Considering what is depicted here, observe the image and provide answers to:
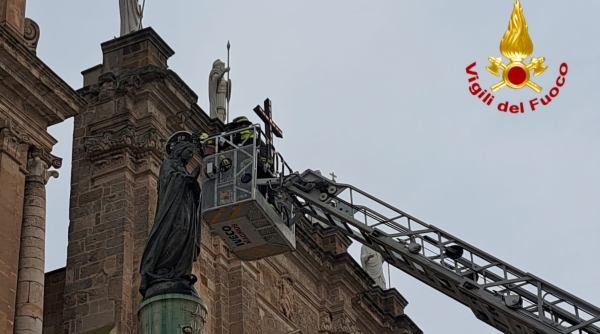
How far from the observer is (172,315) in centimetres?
1262

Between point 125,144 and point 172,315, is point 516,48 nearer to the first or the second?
point 125,144

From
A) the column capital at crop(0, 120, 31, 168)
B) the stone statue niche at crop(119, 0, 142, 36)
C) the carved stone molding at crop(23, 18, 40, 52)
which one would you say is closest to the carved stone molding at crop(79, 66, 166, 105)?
the stone statue niche at crop(119, 0, 142, 36)

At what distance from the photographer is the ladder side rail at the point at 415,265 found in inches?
743

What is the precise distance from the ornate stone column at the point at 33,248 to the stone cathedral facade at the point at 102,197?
0.8 inches

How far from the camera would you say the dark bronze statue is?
12.9 meters

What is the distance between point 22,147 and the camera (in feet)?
65.5

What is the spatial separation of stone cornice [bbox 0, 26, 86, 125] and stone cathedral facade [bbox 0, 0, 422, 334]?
2cm

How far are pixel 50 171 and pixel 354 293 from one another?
10858 mm

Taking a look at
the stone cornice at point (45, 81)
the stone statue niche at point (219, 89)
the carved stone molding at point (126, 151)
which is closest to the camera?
the stone cornice at point (45, 81)

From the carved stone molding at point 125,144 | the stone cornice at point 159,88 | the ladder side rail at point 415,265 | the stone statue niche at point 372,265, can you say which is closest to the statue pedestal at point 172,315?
the ladder side rail at point 415,265

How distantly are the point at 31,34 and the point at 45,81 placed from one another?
3.24 ft

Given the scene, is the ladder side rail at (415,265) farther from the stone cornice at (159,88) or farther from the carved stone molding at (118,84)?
the carved stone molding at (118,84)

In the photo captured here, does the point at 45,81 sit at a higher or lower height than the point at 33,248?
higher

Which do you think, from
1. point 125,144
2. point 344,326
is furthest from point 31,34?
point 344,326
